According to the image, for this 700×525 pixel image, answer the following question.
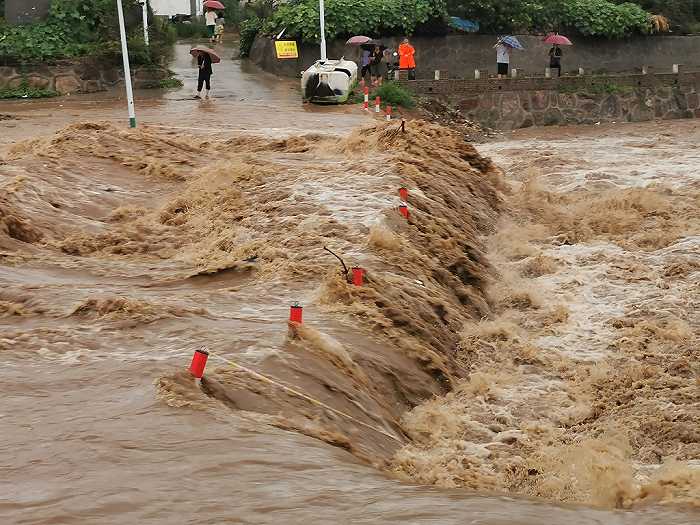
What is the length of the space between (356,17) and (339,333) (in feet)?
67.8

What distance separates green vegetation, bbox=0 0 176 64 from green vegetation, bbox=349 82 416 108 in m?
5.34

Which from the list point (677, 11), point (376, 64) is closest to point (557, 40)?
point (376, 64)

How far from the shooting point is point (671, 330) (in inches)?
434

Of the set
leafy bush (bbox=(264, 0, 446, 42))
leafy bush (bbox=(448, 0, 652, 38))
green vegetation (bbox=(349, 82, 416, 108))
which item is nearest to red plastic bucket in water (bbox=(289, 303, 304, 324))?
green vegetation (bbox=(349, 82, 416, 108))

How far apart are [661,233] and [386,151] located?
4.20 meters

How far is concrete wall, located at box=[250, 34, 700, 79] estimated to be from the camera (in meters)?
28.8

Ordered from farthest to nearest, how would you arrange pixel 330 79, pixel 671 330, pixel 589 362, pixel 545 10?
pixel 545 10 → pixel 330 79 → pixel 671 330 → pixel 589 362

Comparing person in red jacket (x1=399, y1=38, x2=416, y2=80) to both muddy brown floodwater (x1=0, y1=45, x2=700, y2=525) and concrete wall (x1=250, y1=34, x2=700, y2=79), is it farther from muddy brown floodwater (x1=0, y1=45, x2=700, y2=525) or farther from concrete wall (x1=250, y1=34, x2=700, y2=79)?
muddy brown floodwater (x1=0, y1=45, x2=700, y2=525)

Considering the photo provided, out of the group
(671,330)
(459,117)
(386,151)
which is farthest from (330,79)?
(671,330)

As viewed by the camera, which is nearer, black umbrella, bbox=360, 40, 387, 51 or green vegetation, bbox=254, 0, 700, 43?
black umbrella, bbox=360, 40, 387, 51

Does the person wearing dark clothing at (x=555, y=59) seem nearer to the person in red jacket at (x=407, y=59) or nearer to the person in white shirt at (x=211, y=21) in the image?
the person in red jacket at (x=407, y=59)

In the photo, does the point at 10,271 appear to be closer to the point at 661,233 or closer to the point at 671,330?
the point at 671,330

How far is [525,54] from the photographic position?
3042cm

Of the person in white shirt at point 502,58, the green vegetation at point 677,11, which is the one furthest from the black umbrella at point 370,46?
the green vegetation at point 677,11
